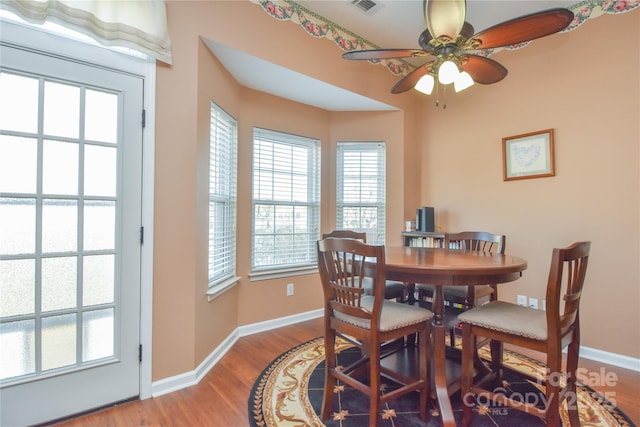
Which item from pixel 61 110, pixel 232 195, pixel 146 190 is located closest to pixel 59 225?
pixel 146 190

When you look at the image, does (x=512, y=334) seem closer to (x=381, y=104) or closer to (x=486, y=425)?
(x=486, y=425)

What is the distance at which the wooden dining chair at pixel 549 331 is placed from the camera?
1.35m

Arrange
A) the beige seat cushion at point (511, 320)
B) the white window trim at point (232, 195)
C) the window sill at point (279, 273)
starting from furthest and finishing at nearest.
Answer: the window sill at point (279, 273) → the white window trim at point (232, 195) → the beige seat cushion at point (511, 320)

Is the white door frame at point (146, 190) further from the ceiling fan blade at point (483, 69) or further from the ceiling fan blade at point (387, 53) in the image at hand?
the ceiling fan blade at point (483, 69)

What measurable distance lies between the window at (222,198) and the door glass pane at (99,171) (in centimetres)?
72

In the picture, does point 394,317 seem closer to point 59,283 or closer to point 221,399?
point 221,399

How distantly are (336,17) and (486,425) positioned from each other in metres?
3.33

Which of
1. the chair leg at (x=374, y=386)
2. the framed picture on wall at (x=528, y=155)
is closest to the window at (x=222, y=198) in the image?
the chair leg at (x=374, y=386)

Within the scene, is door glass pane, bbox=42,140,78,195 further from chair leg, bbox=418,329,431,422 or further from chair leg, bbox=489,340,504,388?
chair leg, bbox=489,340,504,388

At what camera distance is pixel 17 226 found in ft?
5.07

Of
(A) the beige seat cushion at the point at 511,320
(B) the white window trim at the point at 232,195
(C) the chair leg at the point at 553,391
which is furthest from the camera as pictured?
(B) the white window trim at the point at 232,195

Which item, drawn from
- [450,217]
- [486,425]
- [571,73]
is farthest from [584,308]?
[571,73]

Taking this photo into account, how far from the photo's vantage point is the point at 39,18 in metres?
1.50

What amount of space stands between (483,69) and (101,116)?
247cm
